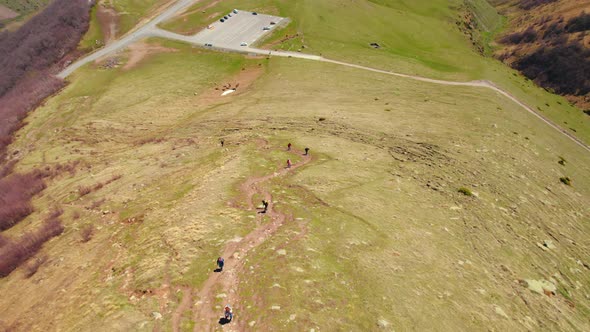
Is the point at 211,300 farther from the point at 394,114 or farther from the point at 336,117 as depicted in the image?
the point at 394,114

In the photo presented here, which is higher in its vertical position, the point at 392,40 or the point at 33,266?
the point at 392,40

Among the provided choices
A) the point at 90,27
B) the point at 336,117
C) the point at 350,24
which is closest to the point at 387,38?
the point at 350,24

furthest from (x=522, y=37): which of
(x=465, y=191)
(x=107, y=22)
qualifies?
(x=107, y=22)

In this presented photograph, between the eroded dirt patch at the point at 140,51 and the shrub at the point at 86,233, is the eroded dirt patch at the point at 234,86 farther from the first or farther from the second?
the shrub at the point at 86,233

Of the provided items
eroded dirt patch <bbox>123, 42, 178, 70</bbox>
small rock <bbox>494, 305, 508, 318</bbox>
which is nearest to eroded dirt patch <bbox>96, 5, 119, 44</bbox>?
eroded dirt patch <bbox>123, 42, 178, 70</bbox>

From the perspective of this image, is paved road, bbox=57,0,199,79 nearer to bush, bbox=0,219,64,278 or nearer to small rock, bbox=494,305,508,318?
bush, bbox=0,219,64,278

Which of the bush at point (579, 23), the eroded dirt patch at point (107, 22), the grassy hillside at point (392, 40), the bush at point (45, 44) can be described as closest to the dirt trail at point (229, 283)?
the grassy hillside at point (392, 40)

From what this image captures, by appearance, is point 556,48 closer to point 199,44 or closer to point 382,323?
point 199,44

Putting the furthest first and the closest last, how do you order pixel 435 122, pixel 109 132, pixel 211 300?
pixel 109 132 < pixel 435 122 < pixel 211 300
